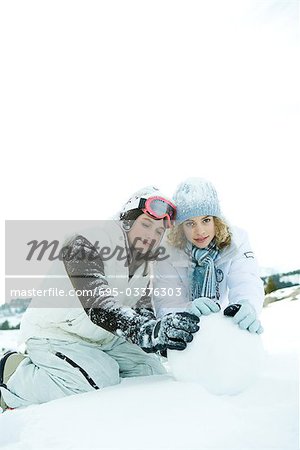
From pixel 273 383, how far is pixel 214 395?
10.6 inches

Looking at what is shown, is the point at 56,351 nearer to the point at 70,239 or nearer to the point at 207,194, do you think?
the point at 70,239

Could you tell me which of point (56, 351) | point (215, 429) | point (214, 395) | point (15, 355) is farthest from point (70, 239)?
point (215, 429)

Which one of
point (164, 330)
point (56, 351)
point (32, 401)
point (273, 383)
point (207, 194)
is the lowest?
point (32, 401)

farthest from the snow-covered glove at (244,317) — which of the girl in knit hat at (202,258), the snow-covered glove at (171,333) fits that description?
the girl in knit hat at (202,258)

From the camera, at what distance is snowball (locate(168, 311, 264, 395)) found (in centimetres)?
193

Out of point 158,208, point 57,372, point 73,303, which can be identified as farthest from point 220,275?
point 57,372

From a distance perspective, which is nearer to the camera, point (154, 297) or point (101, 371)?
point (101, 371)

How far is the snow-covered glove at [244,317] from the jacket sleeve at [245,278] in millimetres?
424

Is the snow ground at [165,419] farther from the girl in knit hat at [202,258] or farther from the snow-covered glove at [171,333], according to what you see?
the girl in knit hat at [202,258]

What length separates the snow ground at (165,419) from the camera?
1511mm

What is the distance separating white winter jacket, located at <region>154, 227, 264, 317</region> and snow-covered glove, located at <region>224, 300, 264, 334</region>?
53 centimetres

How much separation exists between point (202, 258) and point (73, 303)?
0.83 m

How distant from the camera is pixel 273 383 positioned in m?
1.98

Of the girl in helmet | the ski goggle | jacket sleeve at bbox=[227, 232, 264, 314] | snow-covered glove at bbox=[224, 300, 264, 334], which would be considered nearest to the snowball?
snow-covered glove at bbox=[224, 300, 264, 334]
